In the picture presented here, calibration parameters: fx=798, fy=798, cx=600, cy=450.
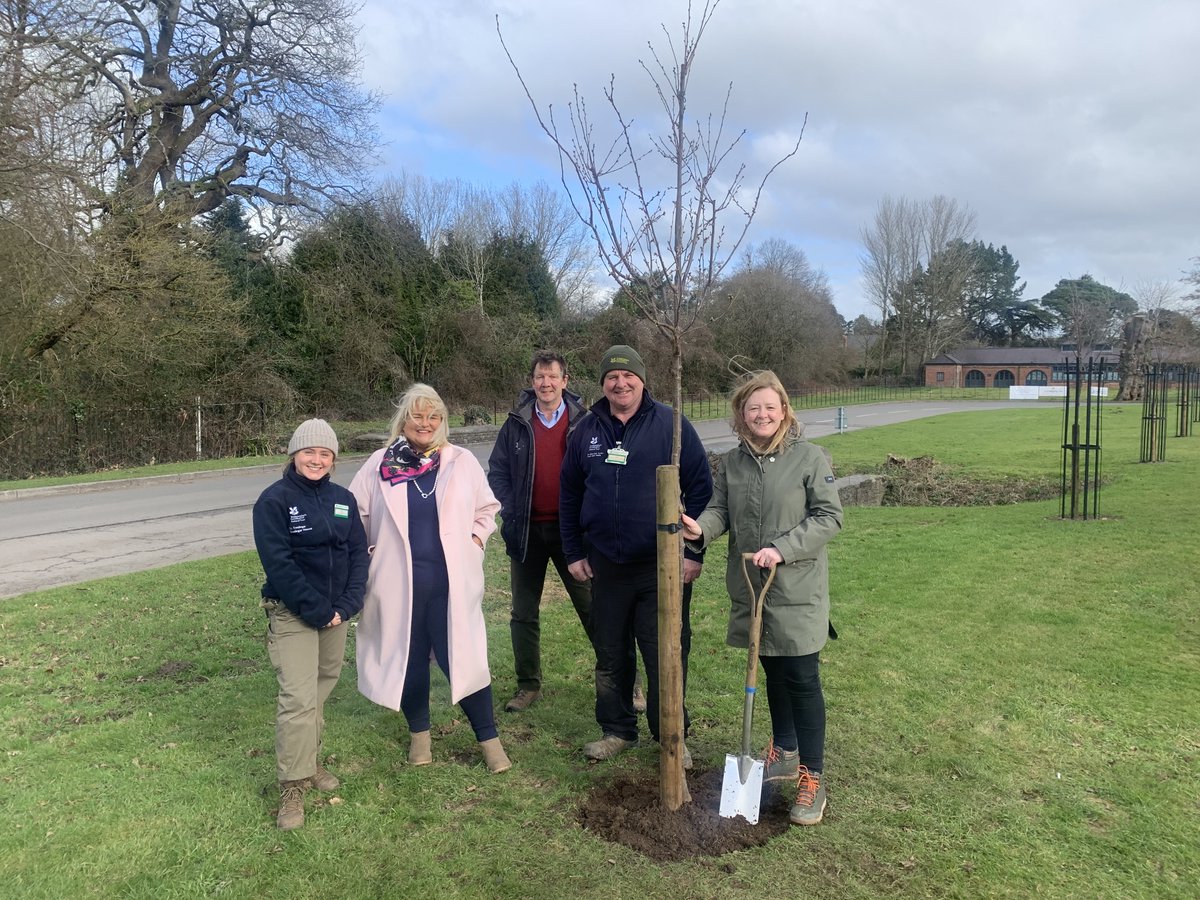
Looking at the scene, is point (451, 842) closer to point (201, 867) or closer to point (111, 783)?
point (201, 867)

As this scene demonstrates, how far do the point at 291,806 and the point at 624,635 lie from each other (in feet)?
5.44

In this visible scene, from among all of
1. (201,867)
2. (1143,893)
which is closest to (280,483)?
(201,867)

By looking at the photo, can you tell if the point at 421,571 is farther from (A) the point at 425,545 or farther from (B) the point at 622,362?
(B) the point at 622,362

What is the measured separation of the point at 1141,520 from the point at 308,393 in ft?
86.0

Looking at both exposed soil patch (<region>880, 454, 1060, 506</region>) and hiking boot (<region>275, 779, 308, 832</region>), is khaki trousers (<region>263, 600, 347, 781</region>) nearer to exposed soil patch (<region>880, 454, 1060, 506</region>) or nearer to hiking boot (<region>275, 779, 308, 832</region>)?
hiking boot (<region>275, 779, 308, 832</region>)

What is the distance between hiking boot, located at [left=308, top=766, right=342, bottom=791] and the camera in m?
3.71

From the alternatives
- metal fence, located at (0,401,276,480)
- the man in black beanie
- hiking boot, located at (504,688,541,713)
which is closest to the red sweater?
the man in black beanie

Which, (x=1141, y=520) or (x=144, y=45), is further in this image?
(x=144, y=45)

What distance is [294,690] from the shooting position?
346 cm

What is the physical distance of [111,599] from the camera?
6945 millimetres

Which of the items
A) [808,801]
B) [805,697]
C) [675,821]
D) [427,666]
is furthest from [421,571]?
[808,801]

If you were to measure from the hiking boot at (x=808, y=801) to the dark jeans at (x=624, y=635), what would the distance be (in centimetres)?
70

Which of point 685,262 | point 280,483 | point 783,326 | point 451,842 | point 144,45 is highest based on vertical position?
point 144,45

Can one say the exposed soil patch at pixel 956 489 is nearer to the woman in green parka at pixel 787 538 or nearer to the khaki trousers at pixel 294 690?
the woman in green parka at pixel 787 538
